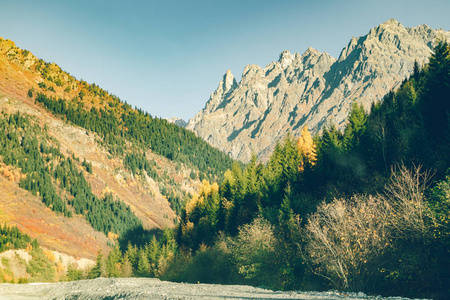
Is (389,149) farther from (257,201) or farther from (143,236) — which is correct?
(143,236)

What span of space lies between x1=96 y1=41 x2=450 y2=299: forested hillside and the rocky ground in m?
4.51

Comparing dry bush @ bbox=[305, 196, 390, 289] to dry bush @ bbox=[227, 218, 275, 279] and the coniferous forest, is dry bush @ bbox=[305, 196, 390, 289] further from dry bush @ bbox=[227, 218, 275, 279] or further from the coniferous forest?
dry bush @ bbox=[227, 218, 275, 279]

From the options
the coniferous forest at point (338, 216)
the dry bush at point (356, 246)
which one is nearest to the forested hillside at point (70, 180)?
the coniferous forest at point (338, 216)

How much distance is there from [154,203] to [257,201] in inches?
4557

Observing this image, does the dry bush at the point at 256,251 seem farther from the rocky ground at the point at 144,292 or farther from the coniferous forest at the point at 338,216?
the rocky ground at the point at 144,292

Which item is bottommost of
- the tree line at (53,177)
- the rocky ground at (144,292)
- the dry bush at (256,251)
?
the rocky ground at (144,292)

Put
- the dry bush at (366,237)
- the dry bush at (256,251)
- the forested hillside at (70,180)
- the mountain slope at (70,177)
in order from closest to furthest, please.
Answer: the dry bush at (366,237)
the dry bush at (256,251)
the forested hillside at (70,180)
the mountain slope at (70,177)

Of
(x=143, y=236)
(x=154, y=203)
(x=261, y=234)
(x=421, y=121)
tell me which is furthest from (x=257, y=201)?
(x=154, y=203)

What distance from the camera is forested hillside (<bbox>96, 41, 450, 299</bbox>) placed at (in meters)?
22.4

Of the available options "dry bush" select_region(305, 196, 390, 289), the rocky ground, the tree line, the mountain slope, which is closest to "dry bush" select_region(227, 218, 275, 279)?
the rocky ground

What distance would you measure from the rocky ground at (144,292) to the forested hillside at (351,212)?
4514 mm

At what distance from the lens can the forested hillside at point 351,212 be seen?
22.4 meters

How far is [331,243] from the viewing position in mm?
24047

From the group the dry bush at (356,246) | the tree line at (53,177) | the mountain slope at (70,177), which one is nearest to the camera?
the dry bush at (356,246)
